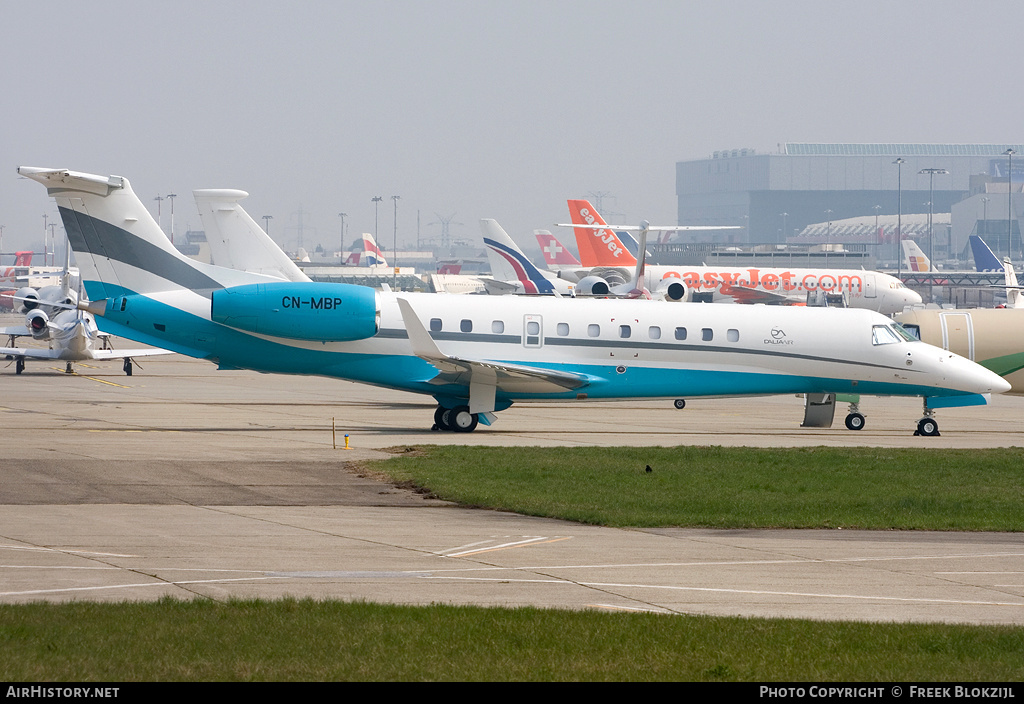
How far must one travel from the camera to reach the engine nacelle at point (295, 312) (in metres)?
29.9

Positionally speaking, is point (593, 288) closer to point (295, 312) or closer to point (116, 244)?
point (295, 312)

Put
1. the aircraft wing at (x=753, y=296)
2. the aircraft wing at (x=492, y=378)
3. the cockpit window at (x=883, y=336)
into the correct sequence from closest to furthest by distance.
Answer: the aircraft wing at (x=492, y=378)
the cockpit window at (x=883, y=336)
the aircraft wing at (x=753, y=296)

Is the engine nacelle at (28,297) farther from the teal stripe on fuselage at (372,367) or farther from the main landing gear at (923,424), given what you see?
the main landing gear at (923,424)

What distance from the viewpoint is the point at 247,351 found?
30.4 metres

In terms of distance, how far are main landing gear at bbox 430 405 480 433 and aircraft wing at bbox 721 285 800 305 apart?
52.3 meters

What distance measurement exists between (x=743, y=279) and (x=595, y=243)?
11.1 m

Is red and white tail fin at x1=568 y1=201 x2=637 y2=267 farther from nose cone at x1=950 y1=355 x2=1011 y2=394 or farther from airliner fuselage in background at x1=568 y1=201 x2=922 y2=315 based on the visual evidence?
nose cone at x1=950 y1=355 x2=1011 y2=394

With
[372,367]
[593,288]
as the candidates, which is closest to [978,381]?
[372,367]

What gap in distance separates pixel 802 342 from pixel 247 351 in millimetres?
14365

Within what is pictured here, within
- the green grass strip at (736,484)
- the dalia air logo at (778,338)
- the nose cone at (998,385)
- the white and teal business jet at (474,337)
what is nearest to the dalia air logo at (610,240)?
the white and teal business jet at (474,337)

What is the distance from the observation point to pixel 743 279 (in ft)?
288

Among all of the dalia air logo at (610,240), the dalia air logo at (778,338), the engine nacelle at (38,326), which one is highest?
the dalia air logo at (610,240)

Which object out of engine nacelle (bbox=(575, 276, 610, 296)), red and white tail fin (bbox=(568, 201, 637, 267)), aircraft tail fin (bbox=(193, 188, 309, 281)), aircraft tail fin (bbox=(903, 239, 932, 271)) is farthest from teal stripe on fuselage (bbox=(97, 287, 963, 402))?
aircraft tail fin (bbox=(903, 239, 932, 271))

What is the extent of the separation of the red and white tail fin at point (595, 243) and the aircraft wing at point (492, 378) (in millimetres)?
57392
